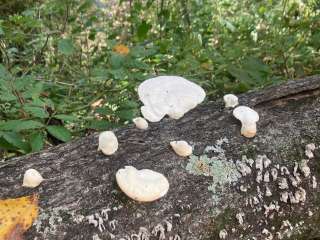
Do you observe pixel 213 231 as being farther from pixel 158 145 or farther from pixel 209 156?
pixel 158 145

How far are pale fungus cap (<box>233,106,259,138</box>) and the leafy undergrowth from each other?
82cm

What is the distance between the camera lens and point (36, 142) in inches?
83.4

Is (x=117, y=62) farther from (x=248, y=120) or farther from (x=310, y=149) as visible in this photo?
(x=310, y=149)

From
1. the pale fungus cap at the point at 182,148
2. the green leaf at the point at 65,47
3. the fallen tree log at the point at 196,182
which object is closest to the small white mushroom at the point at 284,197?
the fallen tree log at the point at 196,182

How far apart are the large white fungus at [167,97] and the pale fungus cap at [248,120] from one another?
0.94 feet

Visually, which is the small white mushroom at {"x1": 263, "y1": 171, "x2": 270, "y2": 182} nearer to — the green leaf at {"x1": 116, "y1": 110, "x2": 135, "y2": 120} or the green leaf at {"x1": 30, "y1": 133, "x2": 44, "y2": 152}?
the green leaf at {"x1": 116, "y1": 110, "x2": 135, "y2": 120}

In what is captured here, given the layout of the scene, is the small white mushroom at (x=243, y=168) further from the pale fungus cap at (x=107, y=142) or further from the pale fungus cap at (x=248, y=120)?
the pale fungus cap at (x=107, y=142)

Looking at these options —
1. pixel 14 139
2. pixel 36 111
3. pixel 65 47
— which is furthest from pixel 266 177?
pixel 65 47

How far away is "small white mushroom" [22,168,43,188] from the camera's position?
1608mm

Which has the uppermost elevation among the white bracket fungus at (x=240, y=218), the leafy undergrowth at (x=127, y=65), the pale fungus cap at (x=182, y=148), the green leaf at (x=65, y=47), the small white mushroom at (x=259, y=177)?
the pale fungus cap at (x=182, y=148)

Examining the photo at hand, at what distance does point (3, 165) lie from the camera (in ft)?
5.85

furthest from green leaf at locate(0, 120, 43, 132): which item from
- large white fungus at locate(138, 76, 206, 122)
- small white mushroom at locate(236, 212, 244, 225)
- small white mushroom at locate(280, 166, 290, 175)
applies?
small white mushroom at locate(280, 166, 290, 175)

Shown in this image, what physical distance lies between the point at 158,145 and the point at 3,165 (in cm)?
69

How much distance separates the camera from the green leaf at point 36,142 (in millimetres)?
2094
